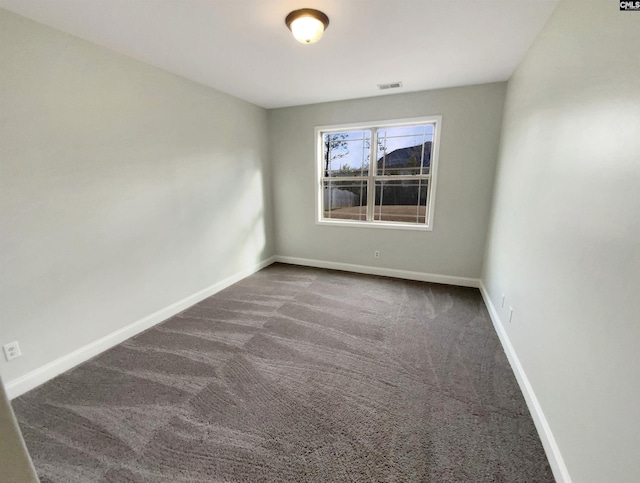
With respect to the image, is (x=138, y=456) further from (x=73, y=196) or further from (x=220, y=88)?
(x=220, y=88)

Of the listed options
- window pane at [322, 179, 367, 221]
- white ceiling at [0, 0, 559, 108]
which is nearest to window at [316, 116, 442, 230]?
window pane at [322, 179, 367, 221]

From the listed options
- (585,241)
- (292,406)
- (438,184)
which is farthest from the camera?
(438,184)

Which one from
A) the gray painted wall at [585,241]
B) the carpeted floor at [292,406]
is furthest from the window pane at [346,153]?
the carpeted floor at [292,406]

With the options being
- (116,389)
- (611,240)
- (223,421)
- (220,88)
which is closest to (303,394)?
(223,421)

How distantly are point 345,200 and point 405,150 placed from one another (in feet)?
3.63

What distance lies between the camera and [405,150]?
11.9 feet

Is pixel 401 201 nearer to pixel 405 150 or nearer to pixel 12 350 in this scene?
pixel 405 150

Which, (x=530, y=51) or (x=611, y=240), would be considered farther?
(x=530, y=51)

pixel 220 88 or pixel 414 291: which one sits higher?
pixel 220 88

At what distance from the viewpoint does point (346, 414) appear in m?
1.65

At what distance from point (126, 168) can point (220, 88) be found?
1.50m

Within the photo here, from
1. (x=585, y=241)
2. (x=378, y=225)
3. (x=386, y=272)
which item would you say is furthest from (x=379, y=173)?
(x=585, y=241)

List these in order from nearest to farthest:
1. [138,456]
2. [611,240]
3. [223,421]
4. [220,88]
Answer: [611,240], [138,456], [223,421], [220,88]

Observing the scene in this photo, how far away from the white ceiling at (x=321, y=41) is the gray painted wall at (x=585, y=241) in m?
0.47
